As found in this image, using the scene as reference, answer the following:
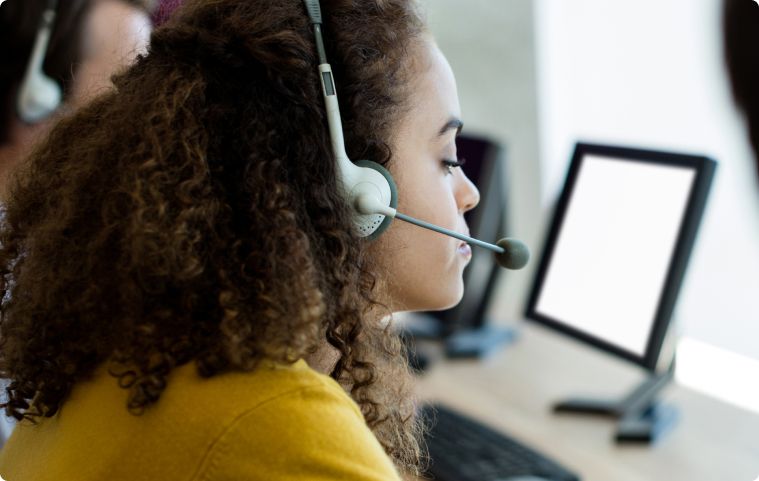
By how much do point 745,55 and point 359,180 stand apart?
0.97 meters

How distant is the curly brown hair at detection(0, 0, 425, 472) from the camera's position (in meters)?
0.58

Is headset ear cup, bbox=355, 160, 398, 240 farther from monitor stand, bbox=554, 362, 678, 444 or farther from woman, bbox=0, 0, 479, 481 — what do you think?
monitor stand, bbox=554, 362, 678, 444

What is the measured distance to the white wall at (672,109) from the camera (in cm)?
168

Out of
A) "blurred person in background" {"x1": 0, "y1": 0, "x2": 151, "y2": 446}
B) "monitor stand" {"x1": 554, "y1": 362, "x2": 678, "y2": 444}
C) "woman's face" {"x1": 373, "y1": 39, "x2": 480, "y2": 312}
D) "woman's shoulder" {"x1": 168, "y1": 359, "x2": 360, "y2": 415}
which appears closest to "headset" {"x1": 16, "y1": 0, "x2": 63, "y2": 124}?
"blurred person in background" {"x1": 0, "y1": 0, "x2": 151, "y2": 446}

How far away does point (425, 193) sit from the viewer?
766mm

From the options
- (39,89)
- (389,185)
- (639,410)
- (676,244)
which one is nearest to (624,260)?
(676,244)

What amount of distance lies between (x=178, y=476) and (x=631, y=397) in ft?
3.11

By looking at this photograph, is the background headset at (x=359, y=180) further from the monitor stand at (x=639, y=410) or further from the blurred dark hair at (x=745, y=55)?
the blurred dark hair at (x=745, y=55)

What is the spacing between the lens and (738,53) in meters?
1.38

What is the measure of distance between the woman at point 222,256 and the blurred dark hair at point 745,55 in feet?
2.67

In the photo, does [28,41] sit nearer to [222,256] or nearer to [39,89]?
[39,89]

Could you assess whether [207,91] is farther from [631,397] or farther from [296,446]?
Result: [631,397]

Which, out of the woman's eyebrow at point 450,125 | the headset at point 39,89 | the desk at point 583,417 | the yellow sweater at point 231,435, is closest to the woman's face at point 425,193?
the woman's eyebrow at point 450,125

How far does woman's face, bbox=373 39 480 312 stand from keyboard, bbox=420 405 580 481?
1.05 feet
